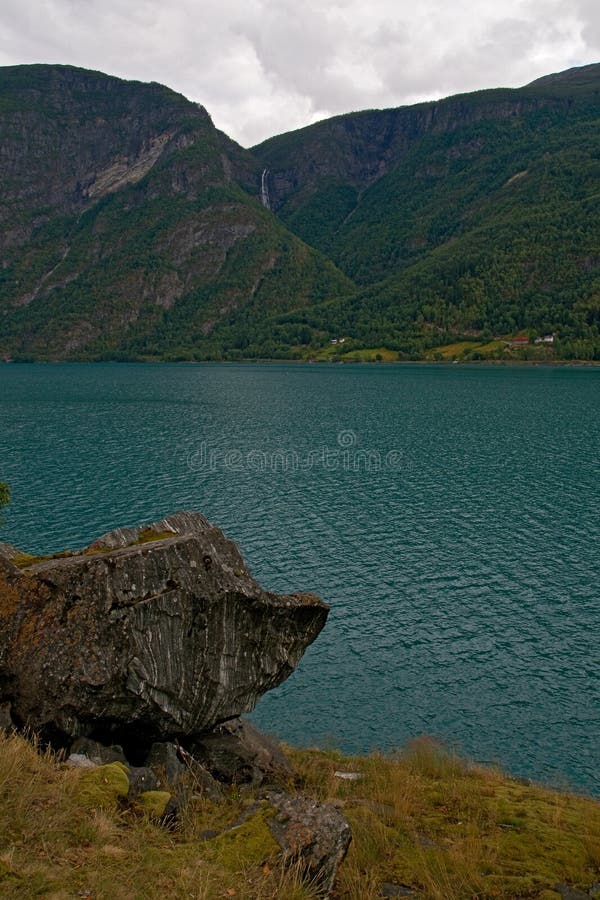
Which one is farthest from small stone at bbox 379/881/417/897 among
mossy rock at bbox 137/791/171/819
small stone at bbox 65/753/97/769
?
small stone at bbox 65/753/97/769

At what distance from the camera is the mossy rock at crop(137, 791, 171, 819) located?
12.3 metres

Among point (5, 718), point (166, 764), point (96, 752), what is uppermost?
point (5, 718)

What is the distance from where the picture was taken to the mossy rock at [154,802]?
12305mm

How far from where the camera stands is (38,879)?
8992 millimetres

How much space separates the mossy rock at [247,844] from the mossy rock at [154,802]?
152 centimetres

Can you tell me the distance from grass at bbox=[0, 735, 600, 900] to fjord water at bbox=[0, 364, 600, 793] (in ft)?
29.6

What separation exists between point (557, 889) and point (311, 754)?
11780 mm

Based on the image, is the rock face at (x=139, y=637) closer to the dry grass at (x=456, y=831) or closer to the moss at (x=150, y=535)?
the moss at (x=150, y=535)

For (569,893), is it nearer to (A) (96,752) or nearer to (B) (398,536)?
(A) (96,752)

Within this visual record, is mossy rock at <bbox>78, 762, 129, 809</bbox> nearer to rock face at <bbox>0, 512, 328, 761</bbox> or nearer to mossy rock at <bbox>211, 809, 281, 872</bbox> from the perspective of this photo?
rock face at <bbox>0, 512, 328, 761</bbox>

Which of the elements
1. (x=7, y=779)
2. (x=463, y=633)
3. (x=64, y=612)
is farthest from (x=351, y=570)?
(x=7, y=779)

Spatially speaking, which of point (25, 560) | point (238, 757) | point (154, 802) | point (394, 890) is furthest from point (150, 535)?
point (394, 890)

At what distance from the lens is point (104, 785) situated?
12.3m

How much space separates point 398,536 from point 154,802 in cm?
4091
